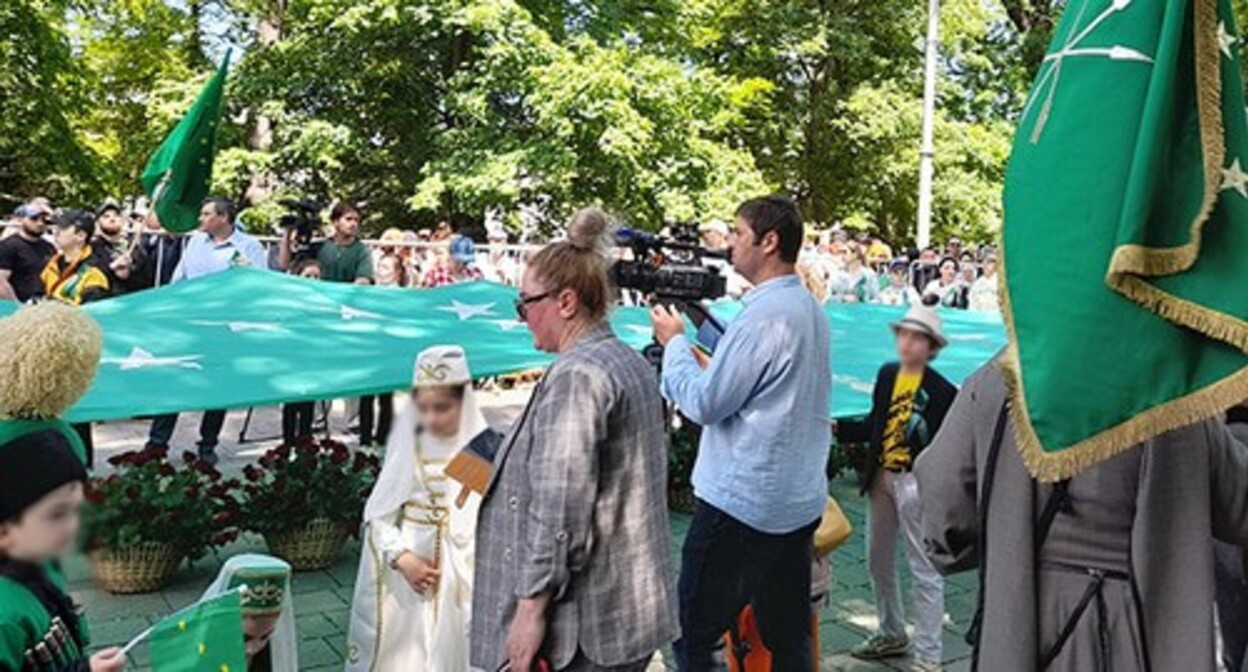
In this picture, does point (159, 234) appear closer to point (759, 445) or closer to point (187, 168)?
point (187, 168)

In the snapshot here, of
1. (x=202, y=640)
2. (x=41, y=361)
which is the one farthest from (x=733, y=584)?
(x=41, y=361)

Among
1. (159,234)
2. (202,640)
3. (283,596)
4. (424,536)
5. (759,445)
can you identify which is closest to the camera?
(202,640)

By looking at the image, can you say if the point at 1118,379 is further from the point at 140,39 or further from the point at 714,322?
the point at 140,39

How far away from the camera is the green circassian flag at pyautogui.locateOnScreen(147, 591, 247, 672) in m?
2.21

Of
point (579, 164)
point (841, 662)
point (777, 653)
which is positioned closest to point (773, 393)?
point (777, 653)

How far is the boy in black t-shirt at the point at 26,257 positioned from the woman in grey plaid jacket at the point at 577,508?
20.0ft

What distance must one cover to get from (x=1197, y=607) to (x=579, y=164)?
648 inches

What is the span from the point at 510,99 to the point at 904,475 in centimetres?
1483

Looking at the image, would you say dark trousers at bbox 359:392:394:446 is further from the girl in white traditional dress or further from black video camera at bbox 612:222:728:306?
black video camera at bbox 612:222:728:306

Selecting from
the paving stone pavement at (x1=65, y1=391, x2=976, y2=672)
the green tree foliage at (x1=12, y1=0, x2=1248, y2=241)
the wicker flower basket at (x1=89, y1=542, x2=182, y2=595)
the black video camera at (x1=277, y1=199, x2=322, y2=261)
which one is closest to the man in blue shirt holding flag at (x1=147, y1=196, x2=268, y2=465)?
the paving stone pavement at (x1=65, y1=391, x2=976, y2=672)

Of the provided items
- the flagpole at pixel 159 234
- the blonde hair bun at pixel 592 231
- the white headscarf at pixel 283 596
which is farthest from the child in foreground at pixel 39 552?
the flagpole at pixel 159 234

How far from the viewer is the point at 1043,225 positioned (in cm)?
202

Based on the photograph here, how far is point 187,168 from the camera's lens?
8203 mm

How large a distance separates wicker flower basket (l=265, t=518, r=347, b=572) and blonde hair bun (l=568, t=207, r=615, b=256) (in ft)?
11.8
